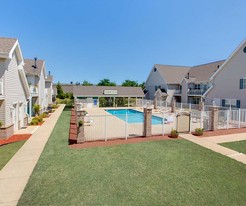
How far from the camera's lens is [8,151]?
9172 mm

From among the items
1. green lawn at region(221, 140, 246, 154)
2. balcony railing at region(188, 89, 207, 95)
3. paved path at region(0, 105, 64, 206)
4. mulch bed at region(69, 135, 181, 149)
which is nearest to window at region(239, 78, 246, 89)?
balcony railing at region(188, 89, 207, 95)

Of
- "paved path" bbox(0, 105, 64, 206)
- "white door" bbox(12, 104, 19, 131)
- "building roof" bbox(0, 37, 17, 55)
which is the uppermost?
"building roof" bbox(0, 37, 17, 55)

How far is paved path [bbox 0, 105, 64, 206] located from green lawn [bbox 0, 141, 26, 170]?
0.21 metres

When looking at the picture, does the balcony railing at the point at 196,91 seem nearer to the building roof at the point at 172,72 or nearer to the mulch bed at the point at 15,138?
the building roof at the point at 172,72

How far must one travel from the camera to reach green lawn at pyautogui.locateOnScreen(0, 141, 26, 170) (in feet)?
25.6

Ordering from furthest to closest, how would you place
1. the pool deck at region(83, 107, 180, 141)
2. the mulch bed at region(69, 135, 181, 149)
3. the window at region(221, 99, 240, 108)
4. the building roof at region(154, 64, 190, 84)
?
the building roof at region(154, 64, 190, 84) → the window at region(221, 99, 240, 108) → the pool deck at region(83, 107, 180, 141) → the mulch bed at region(69, 135, 181, 149)

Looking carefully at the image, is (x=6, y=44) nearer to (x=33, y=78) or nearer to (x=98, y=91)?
(x=33, y=78)

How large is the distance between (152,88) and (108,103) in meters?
14.5

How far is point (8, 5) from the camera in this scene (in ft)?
48.0

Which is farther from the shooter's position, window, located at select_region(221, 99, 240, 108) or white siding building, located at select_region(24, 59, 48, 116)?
window, located at select_region(221, 99, 240, 108)

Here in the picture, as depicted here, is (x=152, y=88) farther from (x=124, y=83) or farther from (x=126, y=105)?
(x=124, y=83)

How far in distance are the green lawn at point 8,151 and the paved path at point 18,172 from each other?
0.21 meters

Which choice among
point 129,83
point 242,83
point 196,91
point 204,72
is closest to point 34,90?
point 242,83

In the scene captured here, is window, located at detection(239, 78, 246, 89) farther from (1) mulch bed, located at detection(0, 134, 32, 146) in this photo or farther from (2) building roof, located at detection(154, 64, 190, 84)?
(1) mulch bed, located at detection(0, 134, 32, 146)
